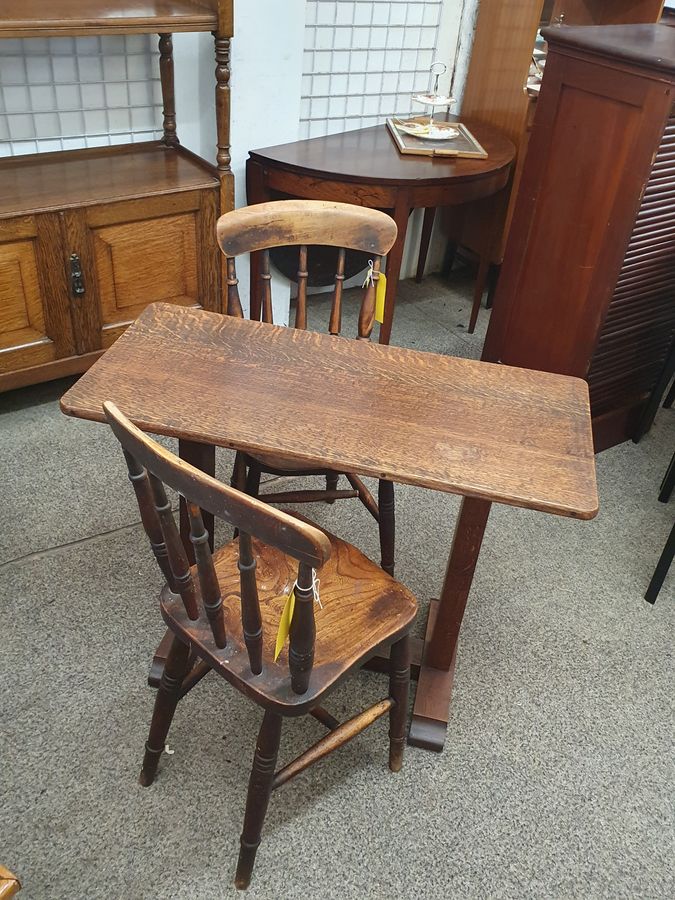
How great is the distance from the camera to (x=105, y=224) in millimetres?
2271

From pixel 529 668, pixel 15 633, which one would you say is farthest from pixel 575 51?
pixel 15 633

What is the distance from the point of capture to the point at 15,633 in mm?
1802

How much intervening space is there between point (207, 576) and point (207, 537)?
Answer: 7cm

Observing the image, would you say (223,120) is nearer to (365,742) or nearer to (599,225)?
(599,225)

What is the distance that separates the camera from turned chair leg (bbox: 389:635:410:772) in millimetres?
1466

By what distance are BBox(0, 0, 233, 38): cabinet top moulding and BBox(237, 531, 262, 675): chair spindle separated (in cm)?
157

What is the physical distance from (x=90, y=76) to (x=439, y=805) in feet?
7.68

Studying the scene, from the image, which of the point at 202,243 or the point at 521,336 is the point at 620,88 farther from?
the point at 202,243

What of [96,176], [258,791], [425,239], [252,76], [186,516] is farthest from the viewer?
[425,239]

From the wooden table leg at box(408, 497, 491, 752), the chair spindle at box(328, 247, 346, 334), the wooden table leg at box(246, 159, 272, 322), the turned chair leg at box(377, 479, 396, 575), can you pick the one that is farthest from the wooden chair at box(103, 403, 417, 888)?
the wooden table leg at box(246, 159, 272, 322)

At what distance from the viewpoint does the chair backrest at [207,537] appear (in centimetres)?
99

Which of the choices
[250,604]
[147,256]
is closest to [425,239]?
[147,256]

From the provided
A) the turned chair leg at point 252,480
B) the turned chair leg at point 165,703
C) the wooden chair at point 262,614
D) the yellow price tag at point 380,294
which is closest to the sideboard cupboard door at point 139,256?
the turned chair leg at point 252,480

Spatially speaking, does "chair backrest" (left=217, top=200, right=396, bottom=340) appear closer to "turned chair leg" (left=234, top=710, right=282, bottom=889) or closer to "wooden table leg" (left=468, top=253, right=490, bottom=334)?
"turned chair leg" (left=234, top=710, right=282, bottom=889)
